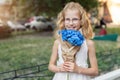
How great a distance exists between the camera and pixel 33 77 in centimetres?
631

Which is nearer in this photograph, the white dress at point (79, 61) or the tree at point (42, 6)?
the white dress at point (79, 61)

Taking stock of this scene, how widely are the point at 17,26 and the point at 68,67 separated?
1065 inches

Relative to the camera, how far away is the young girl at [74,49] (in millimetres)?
3221

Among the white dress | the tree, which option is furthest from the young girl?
the tree

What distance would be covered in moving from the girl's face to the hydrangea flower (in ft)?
0.28

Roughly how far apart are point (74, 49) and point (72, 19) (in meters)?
0.27

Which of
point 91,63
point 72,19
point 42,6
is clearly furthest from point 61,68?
point 42,6

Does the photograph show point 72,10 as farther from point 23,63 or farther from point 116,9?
point 116,9

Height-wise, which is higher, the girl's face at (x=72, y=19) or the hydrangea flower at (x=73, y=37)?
the girl's face at (x=72, y=19)

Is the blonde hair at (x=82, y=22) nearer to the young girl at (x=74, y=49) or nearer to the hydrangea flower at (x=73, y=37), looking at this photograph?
the young girl at (x=74, y=49)

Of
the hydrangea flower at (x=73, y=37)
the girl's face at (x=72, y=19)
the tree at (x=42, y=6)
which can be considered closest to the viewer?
the hydrangea flower at (x=73, y=37)

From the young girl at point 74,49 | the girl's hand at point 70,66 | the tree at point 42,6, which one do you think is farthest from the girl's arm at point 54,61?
the tree at point 42,6

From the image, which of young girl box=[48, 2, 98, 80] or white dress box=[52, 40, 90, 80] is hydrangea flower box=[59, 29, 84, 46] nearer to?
young girl box=[48, 2, 98, 80]

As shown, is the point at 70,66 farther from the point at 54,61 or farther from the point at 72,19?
the point at 72,19
